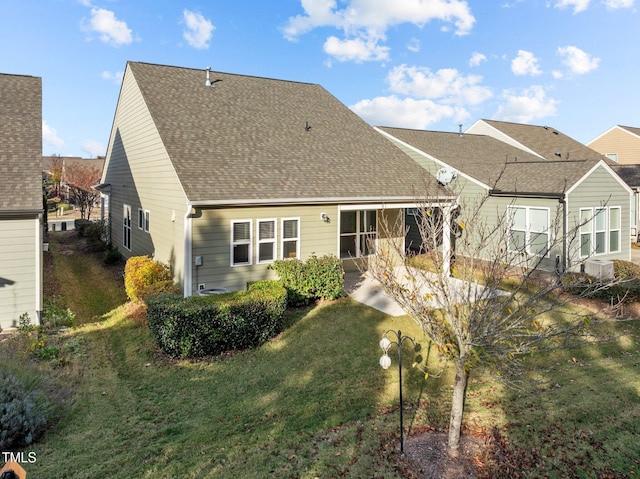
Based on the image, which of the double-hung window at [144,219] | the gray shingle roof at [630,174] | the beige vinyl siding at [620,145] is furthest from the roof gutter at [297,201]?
the beige vinyl siding at [620,145]

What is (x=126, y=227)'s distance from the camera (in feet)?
56.4

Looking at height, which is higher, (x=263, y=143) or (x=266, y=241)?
(x=263, y=143)

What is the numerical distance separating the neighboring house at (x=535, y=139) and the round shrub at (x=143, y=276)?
2254 cm

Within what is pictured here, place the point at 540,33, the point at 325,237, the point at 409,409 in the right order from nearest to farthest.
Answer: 1. the point at 409,409
2. the point at 325,237
3. the point at 540,33

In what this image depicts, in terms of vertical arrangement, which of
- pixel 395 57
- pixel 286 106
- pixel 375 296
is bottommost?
pixel 375 296

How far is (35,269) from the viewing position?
31.7ft

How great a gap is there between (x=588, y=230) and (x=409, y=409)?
12.5m

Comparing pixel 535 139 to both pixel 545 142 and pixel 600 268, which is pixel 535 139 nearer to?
pixel 545 142

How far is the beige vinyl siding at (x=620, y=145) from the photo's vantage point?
3322 centimetres

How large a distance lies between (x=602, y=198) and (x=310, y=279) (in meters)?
11.4

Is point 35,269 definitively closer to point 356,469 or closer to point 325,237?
point 325,237

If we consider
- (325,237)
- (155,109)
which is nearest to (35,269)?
(155,109)

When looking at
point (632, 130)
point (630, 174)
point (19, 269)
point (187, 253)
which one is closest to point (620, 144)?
point (632, 130)

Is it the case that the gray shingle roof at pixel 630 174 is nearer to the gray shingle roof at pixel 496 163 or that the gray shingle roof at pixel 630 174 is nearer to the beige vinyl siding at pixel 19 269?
the gray shingle roof at pixel 496 163
